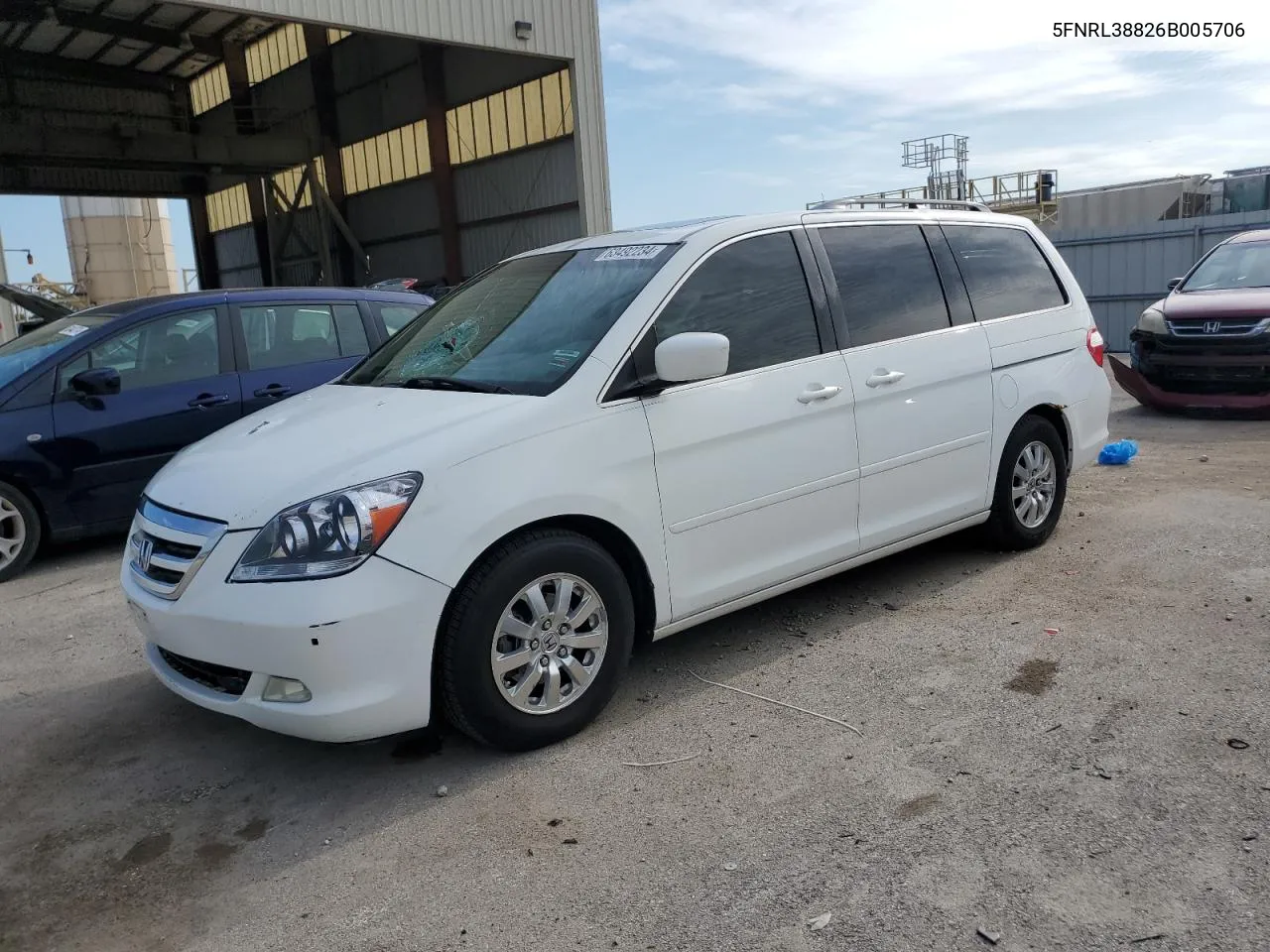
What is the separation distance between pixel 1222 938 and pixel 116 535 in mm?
6919

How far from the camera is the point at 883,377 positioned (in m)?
4.36

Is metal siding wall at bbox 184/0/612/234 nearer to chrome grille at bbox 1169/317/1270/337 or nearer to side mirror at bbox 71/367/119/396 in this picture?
side mirror at bbox 71/367/119/396

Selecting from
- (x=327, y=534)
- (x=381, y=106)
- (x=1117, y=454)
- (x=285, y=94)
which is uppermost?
(x=285, y=94)

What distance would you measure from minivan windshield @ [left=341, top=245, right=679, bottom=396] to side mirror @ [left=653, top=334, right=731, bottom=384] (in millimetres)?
293

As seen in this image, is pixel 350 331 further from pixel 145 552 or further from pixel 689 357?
pixel 689 357

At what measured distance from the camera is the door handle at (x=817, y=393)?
4.05 metres

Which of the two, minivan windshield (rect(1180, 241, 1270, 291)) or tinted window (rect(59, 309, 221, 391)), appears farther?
minivan windshield (rect(1180, 241, 1270, 291))

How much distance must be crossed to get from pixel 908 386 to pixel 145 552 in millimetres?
3151

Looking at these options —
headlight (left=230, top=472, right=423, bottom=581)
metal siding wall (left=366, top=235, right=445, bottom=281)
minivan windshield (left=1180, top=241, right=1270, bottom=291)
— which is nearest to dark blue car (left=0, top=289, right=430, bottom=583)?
headlight (left=230, top=472, right=423, bottom=581)

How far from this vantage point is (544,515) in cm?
332

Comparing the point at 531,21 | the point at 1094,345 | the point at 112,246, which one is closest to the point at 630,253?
the point at 1094,345

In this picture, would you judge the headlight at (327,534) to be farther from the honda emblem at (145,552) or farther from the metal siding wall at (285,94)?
the metal siding wall at (285,94)

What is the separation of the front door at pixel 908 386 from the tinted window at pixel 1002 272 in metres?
0.22

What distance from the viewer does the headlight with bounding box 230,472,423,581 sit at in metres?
3.04
